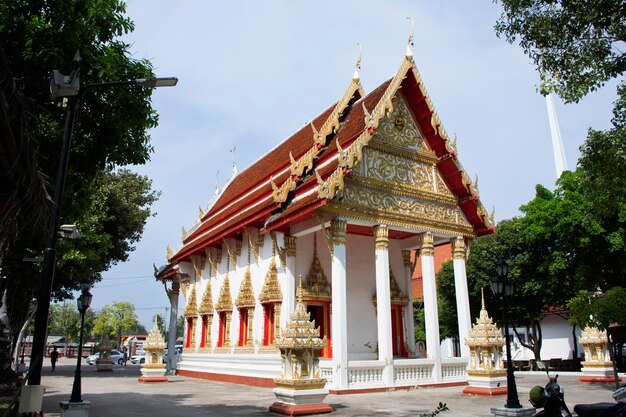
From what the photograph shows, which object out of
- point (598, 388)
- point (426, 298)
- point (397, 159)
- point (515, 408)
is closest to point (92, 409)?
point (515, 408)

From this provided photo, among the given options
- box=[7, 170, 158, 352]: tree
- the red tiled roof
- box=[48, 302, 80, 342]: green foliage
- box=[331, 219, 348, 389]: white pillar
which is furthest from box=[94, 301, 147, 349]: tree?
box=[331, 219, 348, 389]: white pillar

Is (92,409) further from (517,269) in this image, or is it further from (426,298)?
(517,269)

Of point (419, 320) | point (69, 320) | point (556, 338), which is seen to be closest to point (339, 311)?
point (556, 338)

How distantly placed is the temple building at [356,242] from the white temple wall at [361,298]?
33 mm

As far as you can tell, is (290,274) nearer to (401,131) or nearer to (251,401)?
(251,401)

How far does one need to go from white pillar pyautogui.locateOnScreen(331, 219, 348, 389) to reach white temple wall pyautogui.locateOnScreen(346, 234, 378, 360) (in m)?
2.55

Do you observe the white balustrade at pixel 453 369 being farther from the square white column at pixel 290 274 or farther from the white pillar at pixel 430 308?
the square white column at pixel 290 274

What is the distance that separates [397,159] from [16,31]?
9.54m

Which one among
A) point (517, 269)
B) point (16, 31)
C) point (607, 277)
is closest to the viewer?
point (16, 31)

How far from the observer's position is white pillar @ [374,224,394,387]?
11.9m

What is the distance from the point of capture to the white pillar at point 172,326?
20203 mm

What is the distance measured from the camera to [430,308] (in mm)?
13203

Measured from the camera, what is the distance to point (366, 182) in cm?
1313

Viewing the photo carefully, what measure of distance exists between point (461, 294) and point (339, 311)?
4.12m
